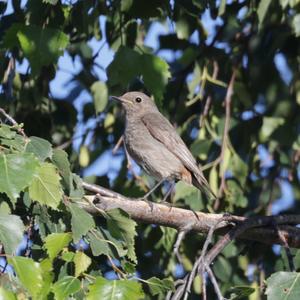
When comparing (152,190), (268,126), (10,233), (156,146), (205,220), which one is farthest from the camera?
(156,146)

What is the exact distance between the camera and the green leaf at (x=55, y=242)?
3.28 m

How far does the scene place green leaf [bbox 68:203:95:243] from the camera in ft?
10.9

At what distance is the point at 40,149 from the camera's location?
3.41 metres

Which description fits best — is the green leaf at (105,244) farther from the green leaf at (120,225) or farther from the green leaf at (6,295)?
the green leaf at (6,295)

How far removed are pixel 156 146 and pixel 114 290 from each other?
3.38 meters

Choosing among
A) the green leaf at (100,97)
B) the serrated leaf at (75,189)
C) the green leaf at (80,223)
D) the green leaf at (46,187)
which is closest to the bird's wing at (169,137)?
the green leaf at (100,97)

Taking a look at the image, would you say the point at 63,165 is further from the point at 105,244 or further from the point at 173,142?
the point at 173,142

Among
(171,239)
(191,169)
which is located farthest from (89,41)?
(171,239)

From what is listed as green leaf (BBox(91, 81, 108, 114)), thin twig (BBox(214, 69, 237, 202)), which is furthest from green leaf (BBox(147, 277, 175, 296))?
green leaf (BBox(91, 81, 108, 114))

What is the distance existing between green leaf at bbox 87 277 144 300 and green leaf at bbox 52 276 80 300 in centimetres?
6

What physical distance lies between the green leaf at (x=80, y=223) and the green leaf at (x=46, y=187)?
99 mm

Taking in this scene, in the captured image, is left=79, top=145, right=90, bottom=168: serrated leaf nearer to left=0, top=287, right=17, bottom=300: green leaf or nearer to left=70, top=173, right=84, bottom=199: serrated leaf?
left=70, top=173, right=84, bottom=199: serrated leaf

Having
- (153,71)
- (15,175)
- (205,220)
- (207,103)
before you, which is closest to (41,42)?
(153,71)

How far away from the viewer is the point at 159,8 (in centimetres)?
491
